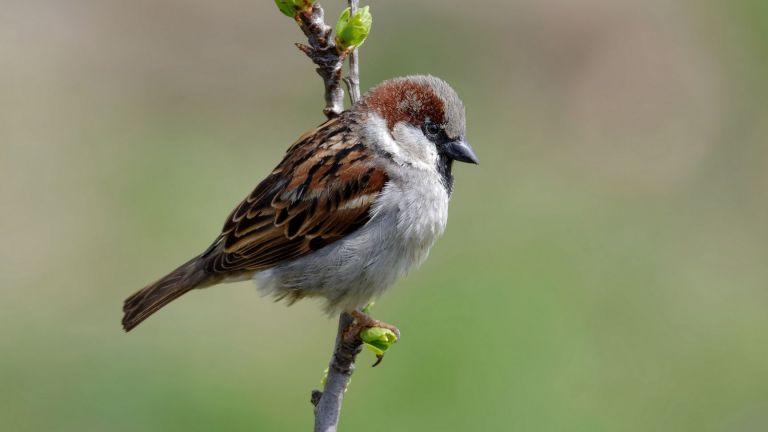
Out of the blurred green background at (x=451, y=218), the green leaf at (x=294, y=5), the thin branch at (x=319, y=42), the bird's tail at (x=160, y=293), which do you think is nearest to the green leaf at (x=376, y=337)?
the thin branch at (x=319, y=42)

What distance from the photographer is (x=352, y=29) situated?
2.35 m

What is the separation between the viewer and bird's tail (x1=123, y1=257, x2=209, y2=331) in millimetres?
3197

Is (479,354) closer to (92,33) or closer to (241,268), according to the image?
(241,268)

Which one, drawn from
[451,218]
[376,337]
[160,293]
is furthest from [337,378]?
[451,218]

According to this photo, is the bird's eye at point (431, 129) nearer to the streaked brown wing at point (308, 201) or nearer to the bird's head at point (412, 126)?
the bird's head at point (412, 126)

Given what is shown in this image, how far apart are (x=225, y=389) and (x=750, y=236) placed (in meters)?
3.05

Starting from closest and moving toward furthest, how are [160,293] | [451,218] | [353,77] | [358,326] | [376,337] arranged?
1. [376,337]
2. [358,326]
3. [353,77]
4. [160,293]
5. [451,218]

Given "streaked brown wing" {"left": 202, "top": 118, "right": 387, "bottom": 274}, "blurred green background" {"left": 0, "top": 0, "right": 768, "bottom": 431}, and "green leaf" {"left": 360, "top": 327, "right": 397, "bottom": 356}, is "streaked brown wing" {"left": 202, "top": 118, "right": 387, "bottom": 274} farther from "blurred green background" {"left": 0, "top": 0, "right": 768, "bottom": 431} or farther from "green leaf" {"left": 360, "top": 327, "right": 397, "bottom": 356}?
"blurred green background" {"left": 0, "top": 0, "right": 768, "bottom": 431}

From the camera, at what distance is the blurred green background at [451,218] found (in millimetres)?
4852

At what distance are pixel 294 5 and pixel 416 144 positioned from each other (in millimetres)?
773

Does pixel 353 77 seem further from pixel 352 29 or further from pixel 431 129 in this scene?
pixel 431 129

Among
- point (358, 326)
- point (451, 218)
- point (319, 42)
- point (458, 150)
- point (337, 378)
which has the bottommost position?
point (337, 378)

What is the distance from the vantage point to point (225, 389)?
4938 millimetres

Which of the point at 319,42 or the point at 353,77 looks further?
the point at 353,77
